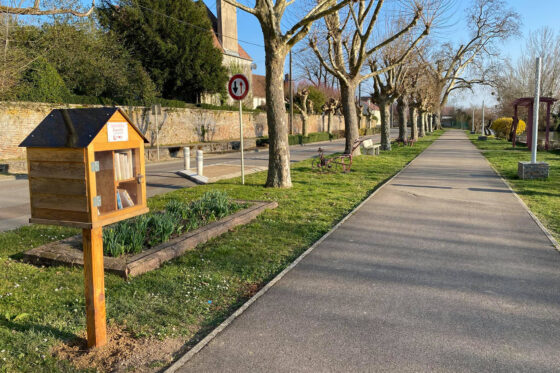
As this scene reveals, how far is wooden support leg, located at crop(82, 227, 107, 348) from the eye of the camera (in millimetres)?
3317

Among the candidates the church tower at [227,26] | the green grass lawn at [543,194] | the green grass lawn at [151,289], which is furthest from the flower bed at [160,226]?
the church tower at [227,26]

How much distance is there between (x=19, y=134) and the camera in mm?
18828

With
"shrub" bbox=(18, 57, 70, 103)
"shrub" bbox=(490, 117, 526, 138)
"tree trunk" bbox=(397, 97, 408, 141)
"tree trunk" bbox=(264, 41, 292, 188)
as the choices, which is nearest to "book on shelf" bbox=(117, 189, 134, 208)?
"tree trunk" bbox=(264, 41, 292, 188)

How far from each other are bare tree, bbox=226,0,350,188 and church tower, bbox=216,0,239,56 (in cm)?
3509

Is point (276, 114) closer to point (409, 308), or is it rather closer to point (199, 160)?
point (199, 160)

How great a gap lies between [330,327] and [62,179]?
8.03ft

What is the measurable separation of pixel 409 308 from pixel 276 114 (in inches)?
Result: 298

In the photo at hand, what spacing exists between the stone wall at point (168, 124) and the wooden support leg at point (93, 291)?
17979 mm

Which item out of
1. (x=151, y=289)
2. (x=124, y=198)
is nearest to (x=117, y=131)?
(x=124, y=198)

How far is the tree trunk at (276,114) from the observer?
34.9ft

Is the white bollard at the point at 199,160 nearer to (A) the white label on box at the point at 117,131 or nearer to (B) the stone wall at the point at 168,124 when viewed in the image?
(B) the stone wall at the point at 168,124

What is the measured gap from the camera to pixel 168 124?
29078 millimetres

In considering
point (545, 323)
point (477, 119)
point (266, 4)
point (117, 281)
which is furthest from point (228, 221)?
point (477, 119)

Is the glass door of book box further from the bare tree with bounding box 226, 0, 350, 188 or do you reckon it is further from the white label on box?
the bare tree with bounding box 226, 0, 350, 188
